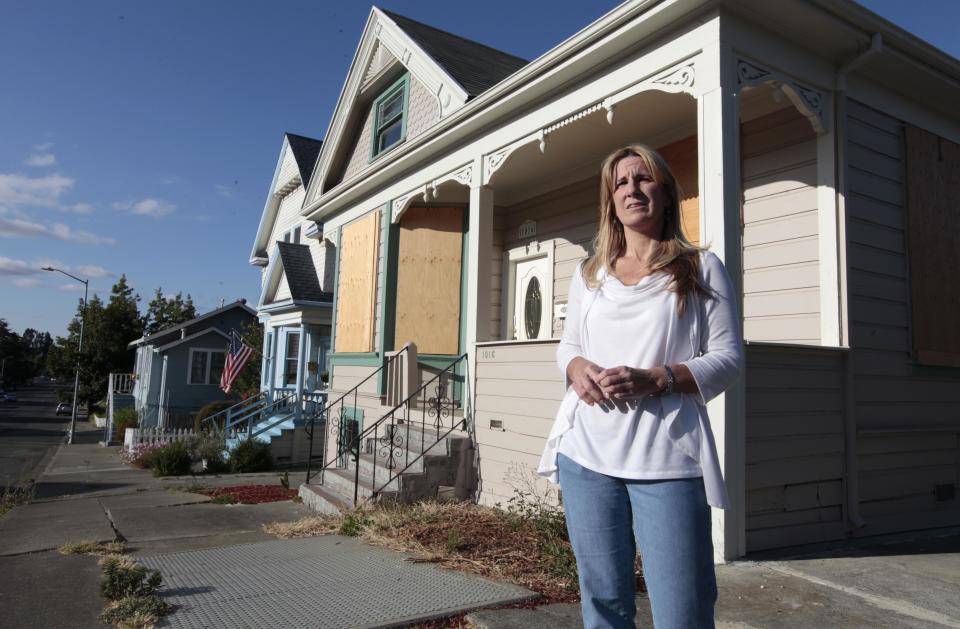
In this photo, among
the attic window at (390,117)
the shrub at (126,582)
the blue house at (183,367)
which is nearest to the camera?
the shrub at (126,582)

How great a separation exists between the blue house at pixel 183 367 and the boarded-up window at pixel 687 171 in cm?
1965

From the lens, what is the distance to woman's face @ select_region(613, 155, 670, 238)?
1.75 meters

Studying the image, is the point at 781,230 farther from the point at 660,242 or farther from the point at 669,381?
the point at 669,381

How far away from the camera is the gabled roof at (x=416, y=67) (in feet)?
27.1

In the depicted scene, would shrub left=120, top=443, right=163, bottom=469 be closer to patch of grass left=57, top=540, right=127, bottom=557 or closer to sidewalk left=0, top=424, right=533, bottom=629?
sidewalk left=0, top=424, right=533, bottom=629

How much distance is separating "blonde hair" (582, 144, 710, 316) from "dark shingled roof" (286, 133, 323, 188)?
18300 millimetres

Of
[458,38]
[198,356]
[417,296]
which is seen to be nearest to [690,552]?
[417,296]

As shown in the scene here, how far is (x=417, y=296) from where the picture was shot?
28.7 feet

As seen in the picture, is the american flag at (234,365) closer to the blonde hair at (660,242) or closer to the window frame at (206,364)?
the window frame at (206,364)

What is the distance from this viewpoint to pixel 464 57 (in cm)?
937

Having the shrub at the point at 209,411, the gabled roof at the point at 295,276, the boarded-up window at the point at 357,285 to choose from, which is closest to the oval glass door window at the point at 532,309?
the boarded-up window at the point at 357,285

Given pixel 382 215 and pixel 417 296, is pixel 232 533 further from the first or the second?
pixel 382 215

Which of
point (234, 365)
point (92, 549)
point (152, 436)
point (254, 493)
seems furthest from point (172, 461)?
point (92, 549)

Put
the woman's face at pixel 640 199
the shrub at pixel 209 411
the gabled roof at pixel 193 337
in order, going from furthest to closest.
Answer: the gabled roof at pixel 193 337, the shrub at pixel 209 411, the woman's face at pixel 640 199
